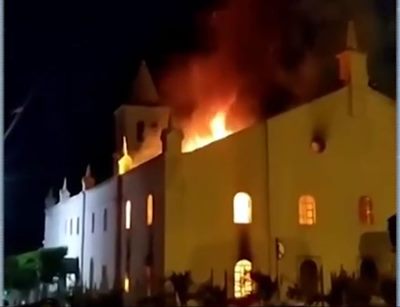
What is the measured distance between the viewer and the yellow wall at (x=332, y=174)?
1293 mm

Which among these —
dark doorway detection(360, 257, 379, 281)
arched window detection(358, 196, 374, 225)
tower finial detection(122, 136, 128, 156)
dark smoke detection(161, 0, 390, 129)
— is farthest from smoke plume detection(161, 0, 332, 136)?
dark doorway detection(360, 257, 379, 281)

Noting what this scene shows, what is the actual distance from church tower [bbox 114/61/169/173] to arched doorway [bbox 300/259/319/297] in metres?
0.32

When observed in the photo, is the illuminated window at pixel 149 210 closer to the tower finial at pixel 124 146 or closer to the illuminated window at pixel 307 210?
the tower finial at pixel 124 146

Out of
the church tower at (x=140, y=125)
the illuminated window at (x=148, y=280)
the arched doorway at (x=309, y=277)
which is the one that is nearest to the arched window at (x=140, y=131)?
the church tower at (x=140, y=125)

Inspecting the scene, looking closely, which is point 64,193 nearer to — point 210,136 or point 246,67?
point 210,136

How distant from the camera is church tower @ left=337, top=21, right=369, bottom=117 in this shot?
133cm

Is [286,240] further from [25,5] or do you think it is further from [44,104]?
[25,5]

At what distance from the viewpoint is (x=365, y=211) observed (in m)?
1.33

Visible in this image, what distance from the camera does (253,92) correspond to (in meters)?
1.33

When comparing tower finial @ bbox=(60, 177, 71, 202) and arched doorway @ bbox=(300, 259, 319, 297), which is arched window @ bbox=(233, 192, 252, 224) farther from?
tower finial @ bbox=(60, 177, 71, 202)

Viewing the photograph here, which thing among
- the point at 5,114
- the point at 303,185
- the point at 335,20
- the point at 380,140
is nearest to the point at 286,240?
the point at 303,185

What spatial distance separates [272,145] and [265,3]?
10.7 inches

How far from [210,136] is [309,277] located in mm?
300

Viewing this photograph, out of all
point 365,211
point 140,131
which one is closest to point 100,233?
point 140,131
